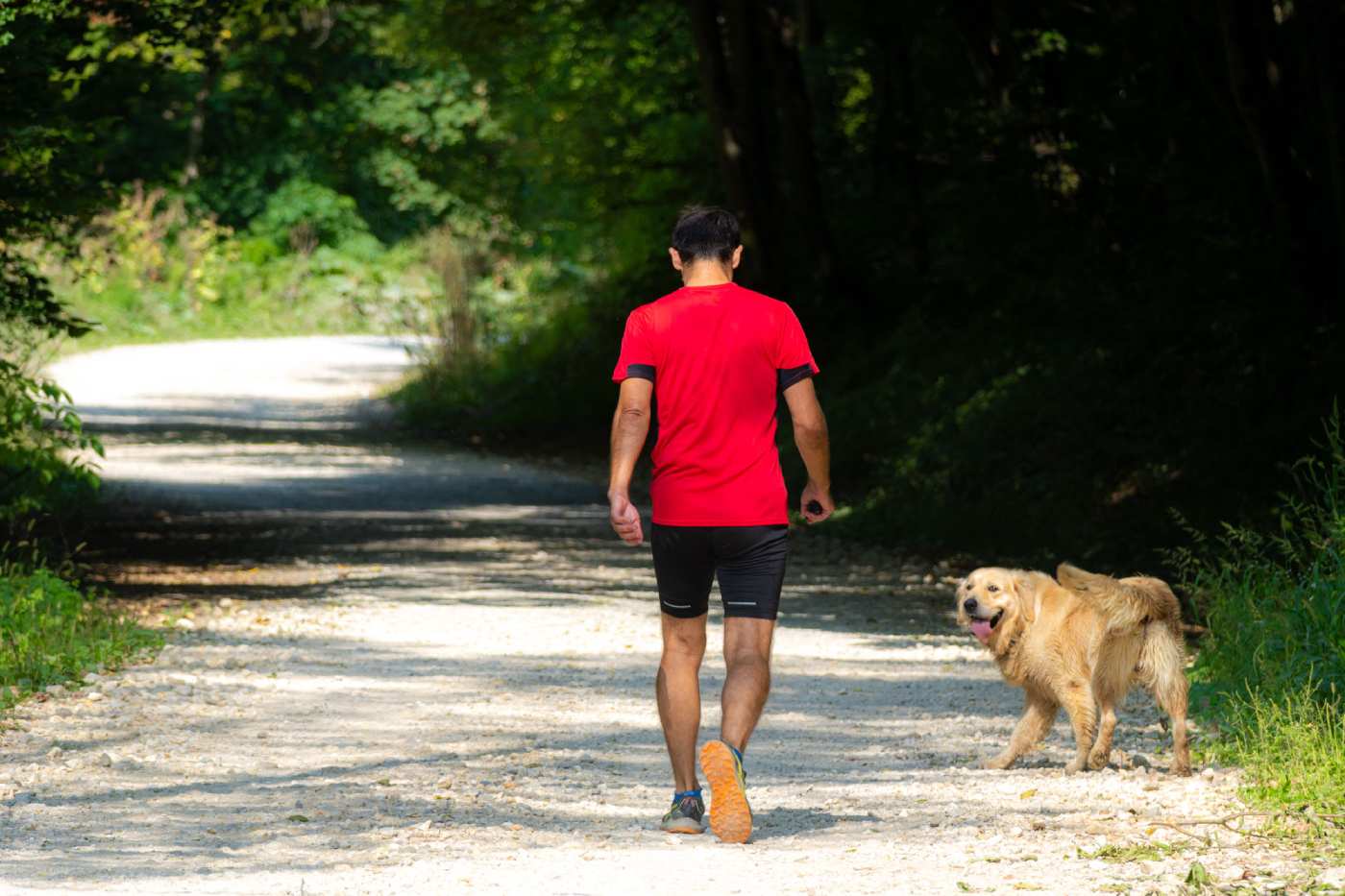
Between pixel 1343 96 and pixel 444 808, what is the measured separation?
958 cm

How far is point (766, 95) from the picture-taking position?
93.6 feet

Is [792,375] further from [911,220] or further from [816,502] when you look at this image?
[911,220]

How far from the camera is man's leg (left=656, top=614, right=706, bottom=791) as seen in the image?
281 inches

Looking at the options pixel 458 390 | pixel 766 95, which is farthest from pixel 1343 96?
pixel 458 390

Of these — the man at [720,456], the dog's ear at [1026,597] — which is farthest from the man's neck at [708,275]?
the dog's ear at [1026,597]

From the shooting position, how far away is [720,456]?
6.88 meters

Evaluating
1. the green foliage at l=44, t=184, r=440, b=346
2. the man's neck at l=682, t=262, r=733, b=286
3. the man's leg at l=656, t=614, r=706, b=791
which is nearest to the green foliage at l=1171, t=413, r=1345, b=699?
the man's leg at l=656, t=614, r=706, b=791

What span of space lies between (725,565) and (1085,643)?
2.16 m

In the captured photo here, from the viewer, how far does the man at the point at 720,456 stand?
688 cm

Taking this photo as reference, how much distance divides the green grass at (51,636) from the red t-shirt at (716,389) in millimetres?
4196

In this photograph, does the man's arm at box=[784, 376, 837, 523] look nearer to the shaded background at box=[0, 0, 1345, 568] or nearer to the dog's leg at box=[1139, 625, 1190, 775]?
the dog's leg at box=[1139, 625, 1190, 775]

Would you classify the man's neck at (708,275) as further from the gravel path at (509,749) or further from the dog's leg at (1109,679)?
the dog's leg at (1109,679)

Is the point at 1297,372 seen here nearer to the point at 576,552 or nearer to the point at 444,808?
the point at 576,552

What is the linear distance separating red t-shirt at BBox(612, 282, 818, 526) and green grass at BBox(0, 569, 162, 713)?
420 cm
